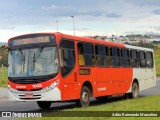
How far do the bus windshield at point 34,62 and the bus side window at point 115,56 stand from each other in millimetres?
5537

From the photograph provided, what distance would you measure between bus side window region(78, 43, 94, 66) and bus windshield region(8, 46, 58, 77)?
68.6 inches

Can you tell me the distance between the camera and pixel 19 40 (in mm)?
17109

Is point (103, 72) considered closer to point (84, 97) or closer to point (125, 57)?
point (84, 97)

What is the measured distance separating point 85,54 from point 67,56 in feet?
5.13

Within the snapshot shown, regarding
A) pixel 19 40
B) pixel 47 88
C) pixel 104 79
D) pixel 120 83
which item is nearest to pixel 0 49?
pixel 19 40

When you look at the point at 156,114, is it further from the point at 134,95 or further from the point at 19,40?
the point at 134,95

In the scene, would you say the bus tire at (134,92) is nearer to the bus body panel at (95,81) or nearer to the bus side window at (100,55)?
the bus body panel at (95,81)

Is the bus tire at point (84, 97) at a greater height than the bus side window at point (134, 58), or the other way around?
the bus side window at point (134, 58)

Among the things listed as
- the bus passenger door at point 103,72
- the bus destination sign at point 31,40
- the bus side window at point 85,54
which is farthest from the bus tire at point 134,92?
the bus destination sign at point 31,40

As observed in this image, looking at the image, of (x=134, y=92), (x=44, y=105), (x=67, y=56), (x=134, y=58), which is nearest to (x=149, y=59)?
(x=134, y=58)

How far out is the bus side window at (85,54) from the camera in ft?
57.9

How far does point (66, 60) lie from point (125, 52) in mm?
7040

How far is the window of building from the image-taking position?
1628 centimetres

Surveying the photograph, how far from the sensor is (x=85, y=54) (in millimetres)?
18031
